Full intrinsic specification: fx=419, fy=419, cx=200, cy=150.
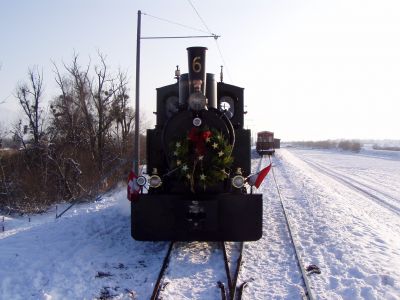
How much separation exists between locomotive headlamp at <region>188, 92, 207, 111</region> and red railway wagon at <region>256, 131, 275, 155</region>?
38977 millimetres

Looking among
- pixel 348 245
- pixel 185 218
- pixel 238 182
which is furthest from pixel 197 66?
pixel 348 245

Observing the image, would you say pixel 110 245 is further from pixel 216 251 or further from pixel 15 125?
pixel 15 125

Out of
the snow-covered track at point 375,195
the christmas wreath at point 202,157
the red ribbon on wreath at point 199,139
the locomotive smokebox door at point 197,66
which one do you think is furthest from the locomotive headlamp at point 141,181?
the snow-covered track at point 375,195

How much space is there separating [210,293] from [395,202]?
39.4 ft

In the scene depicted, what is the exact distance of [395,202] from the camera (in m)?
15.0

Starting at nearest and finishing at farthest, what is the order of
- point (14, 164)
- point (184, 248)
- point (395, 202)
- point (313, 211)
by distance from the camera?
1. point (184, 248)
2. point (313, 211)
3. point (395, 202)
4. point (14, 164)

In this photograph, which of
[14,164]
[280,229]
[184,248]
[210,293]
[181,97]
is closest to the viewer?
[210,293]

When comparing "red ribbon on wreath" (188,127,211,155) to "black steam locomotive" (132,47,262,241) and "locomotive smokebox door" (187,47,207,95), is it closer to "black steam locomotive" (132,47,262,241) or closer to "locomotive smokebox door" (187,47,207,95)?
"black steam locomotive" (132,47,262,241)

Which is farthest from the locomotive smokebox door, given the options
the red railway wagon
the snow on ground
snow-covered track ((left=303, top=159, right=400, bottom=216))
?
the red railway wagon

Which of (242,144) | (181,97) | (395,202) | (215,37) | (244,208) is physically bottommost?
(395,202)

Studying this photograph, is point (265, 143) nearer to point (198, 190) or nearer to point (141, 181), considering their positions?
point (198, 190)

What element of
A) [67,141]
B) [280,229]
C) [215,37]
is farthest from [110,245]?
[67,141]

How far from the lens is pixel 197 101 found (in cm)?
702

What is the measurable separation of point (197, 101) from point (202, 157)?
3.13 feet
